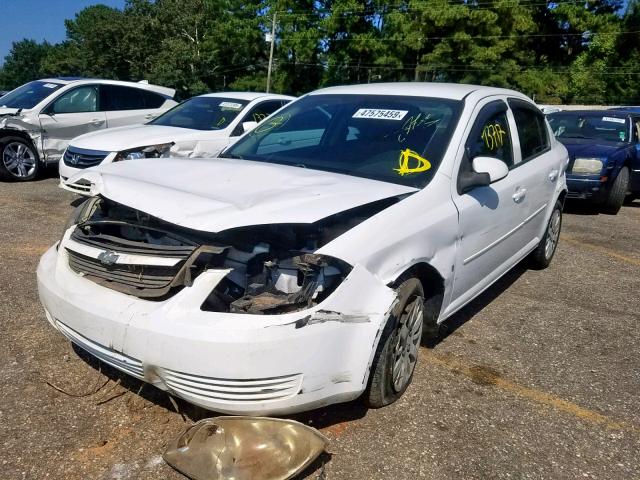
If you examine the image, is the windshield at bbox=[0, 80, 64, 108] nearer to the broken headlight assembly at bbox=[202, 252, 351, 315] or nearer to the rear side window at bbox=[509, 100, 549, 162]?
the rear side window at bbox=[509, 100, 549, 162]

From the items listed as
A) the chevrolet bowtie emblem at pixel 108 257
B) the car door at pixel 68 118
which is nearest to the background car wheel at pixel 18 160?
the car door at pixel 68 118

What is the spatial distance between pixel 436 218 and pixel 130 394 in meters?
1.85

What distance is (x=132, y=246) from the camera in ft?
8.61

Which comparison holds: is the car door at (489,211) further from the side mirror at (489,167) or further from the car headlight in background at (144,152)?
the car headlight in background at (144,152)

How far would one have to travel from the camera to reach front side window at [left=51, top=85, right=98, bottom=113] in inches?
354

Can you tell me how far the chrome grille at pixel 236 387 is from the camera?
230 centimetres

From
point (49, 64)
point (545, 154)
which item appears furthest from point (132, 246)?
point (49, 64)

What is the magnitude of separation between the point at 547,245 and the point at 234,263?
3.84m

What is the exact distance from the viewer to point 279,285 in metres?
2.49

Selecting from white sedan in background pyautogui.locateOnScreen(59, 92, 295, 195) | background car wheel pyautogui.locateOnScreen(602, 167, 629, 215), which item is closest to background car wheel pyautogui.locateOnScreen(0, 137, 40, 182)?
white sedan in background pyautogui.locateOnScreen(59, 92, 295, 195)

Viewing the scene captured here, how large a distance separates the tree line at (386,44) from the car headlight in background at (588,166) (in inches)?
1236

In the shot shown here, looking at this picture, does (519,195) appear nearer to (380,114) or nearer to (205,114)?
(380,114)

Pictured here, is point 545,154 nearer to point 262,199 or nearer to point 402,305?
point 402,305

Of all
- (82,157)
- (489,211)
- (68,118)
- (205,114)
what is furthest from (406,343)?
(68,118)
